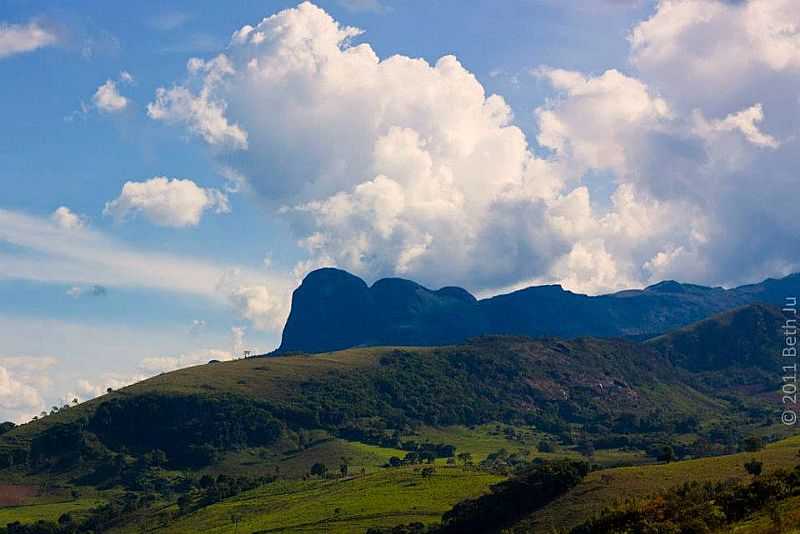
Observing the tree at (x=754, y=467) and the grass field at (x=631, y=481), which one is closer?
the tree at (x=754, y=467)

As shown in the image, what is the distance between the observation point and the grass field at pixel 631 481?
16000cm

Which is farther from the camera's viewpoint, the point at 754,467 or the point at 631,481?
the point at 631,481

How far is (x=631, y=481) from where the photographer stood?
6718 inches

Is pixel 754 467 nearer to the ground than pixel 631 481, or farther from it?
farther from it

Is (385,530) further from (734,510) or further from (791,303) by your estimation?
(734,510)

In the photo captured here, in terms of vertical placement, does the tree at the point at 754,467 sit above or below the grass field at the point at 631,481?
above

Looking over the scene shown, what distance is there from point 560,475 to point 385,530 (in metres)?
45.2

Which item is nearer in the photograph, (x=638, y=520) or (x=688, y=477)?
(x=638, y=520)

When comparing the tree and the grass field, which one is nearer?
the tree

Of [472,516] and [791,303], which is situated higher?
[791,303]

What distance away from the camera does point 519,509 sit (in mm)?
178000

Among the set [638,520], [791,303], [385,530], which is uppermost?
[791,303]

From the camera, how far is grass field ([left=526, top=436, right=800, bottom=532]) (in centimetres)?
16000

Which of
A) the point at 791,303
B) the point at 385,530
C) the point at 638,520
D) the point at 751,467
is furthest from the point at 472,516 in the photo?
the point at 638,520
